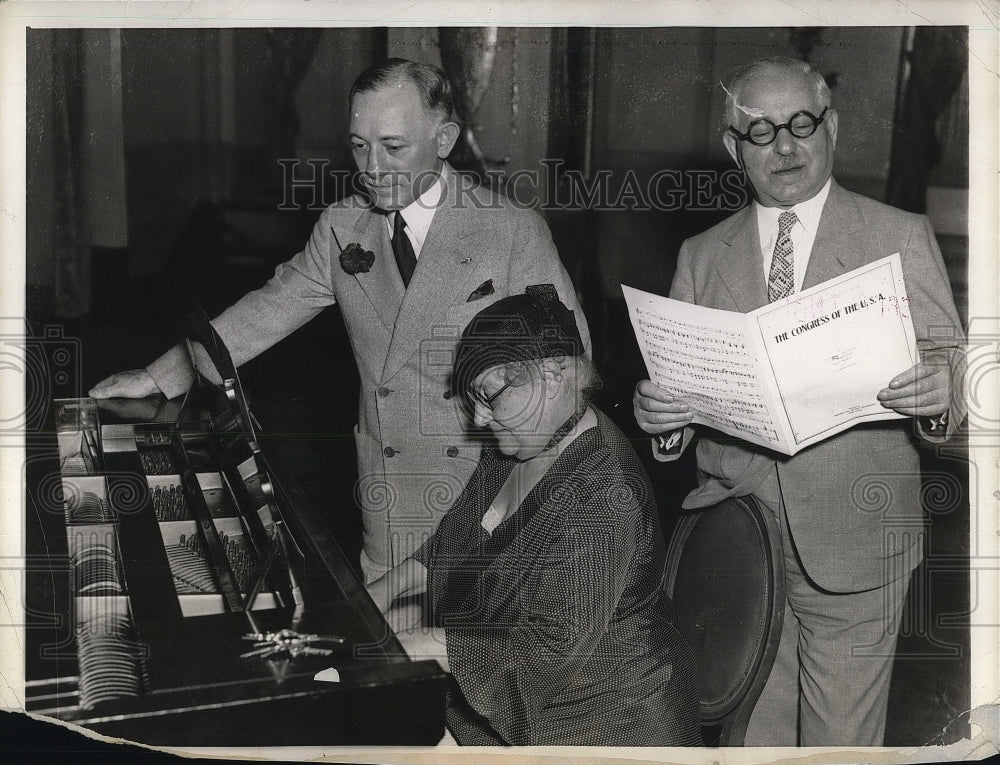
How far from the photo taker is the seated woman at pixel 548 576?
2287mm

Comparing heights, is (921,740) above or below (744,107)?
below

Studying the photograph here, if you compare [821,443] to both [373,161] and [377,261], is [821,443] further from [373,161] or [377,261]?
[373,161]

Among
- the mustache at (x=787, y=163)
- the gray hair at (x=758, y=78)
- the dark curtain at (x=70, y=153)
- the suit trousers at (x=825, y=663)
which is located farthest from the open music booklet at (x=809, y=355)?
the dark curtain at (x=70, y=153)

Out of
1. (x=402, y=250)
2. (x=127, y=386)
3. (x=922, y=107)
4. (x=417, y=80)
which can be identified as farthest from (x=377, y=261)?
(x=922, y=107)

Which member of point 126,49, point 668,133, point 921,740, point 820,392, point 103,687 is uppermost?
point 126,49

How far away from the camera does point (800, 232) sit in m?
2.47

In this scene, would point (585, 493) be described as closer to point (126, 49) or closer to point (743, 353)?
point (743, 353)

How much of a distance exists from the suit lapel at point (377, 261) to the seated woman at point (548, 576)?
276mm

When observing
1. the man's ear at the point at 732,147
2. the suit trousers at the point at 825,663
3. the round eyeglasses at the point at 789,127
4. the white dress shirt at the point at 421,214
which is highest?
the round eyeglasses at the point at 789,127

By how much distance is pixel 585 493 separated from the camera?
229 centimetres

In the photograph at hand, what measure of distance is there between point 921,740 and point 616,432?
1223 mm

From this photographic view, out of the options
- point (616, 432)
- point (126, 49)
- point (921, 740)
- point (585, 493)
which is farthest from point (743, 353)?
point (126, 49)

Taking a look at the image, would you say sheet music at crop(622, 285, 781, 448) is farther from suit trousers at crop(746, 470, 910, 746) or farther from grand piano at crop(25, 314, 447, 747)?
grand piano at crop(25, 314, 447, 747)

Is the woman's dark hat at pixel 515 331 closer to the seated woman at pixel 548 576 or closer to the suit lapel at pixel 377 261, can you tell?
the seated woman at pixel 548 576
